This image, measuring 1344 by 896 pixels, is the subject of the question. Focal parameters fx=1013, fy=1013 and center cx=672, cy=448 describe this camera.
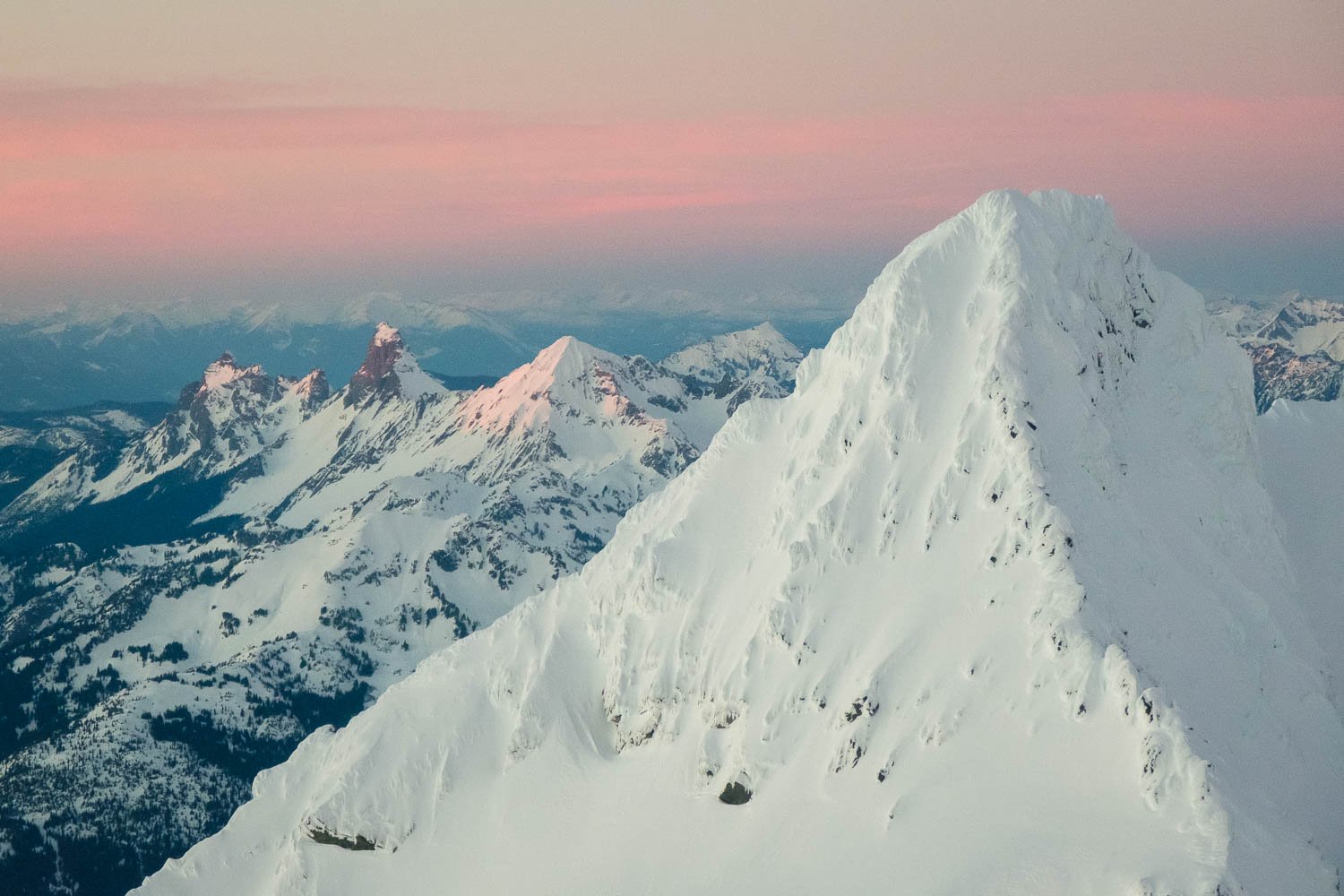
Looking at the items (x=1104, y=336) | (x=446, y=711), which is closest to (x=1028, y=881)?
(x=1104, y=336)

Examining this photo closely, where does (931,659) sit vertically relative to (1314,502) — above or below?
below

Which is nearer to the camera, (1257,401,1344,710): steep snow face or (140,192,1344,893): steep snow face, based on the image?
(140,192,1344,893): steep snow face

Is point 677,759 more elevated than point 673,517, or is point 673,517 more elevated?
point 673,517

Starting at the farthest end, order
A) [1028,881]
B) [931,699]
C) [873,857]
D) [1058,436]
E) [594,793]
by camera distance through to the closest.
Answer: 1. [594,793]
2. [1058,436]
3. [931,699]
4. [873,857]
5. [1028,881]

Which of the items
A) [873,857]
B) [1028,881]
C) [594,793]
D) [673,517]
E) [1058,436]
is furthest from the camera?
[673,517]

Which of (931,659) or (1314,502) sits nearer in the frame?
(931,659)

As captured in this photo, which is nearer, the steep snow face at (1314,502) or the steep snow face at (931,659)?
the steep snow face at (931,659)

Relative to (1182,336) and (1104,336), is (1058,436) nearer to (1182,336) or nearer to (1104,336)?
(1104,336)

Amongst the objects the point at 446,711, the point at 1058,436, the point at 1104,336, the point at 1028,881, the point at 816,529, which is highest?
the point at 1104,336
